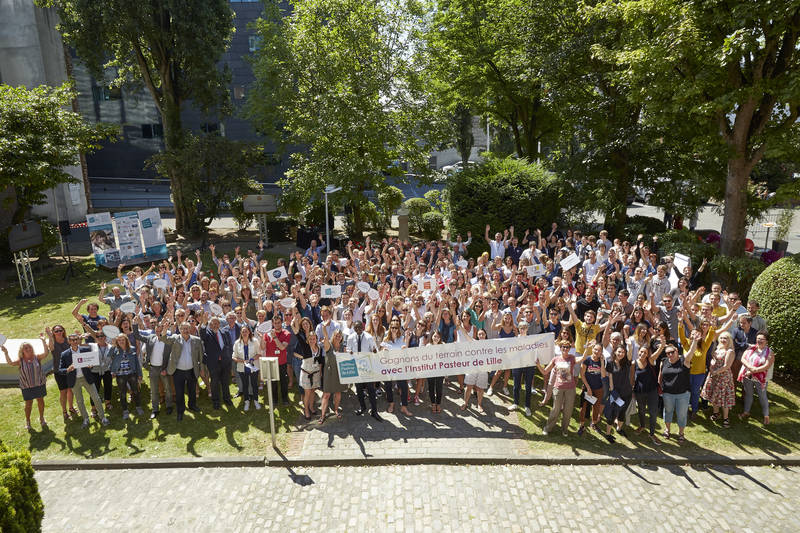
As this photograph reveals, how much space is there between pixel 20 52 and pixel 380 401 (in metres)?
30.0

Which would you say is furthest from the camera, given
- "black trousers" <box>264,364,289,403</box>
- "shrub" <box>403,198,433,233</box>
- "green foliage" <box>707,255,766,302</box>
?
"shrub" <box>403,198,433,233</box>

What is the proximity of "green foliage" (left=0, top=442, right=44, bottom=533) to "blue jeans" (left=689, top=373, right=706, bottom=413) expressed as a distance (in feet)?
33.1

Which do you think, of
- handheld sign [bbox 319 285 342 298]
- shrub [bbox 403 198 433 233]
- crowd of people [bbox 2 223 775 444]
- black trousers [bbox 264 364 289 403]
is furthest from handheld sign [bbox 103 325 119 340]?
shrub [bbox 403 198 433 233]

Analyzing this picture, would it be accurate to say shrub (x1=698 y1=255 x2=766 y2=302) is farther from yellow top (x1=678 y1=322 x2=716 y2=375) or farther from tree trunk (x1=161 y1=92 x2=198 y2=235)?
tree trunk (x1=161 y1=92 x2=198 y2=235)

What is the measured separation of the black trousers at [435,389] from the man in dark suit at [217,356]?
398cm

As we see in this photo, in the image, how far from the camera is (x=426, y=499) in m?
7.86

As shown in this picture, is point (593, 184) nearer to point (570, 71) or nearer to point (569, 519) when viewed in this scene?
point (570, 71)

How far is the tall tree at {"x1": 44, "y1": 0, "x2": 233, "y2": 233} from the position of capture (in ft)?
83.6

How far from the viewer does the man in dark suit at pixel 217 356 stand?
10234 millimetres

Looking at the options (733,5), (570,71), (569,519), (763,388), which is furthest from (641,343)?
(570,71)

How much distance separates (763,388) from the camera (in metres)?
9.53

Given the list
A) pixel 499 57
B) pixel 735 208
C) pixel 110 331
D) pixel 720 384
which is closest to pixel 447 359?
pixel 720 384

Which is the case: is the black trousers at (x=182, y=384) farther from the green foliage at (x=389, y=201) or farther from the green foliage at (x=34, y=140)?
the green foliage at (x=389, y=201)

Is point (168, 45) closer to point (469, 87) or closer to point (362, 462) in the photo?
point (469, 87)
